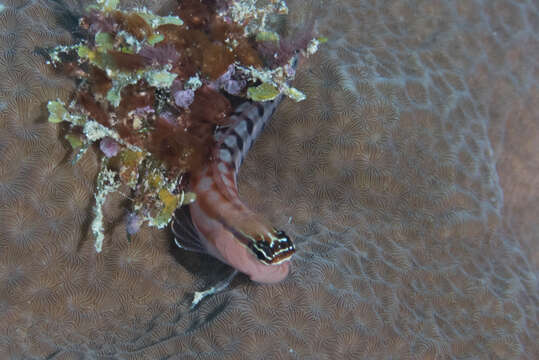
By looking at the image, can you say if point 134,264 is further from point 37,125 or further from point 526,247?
point 526,247

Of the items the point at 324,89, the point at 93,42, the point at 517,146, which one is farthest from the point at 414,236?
the point at 93,42

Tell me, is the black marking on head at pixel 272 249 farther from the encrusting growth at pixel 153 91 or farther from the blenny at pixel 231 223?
the encrusting growth at pixel 153 91

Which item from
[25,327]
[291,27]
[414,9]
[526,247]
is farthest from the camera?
[414,9]

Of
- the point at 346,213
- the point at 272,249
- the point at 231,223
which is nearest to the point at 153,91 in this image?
the point at 231,223

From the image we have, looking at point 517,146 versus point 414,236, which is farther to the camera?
point 517,146

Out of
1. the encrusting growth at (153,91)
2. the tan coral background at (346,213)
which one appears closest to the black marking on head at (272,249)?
the tan coral background at (346,213)
